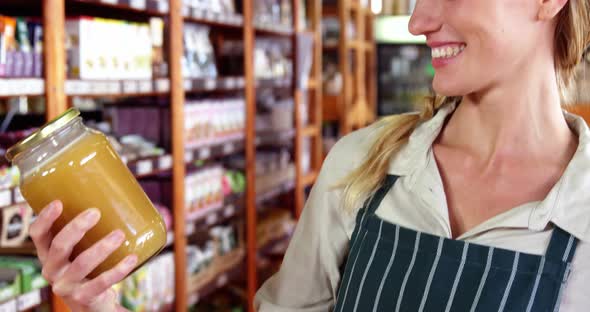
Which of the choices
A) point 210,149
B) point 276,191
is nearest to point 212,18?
point 210,149

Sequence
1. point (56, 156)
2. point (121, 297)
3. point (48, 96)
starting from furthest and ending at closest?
point (121, 297)
point (48, 96)
point (56, 156)

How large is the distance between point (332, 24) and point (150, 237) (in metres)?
6.32

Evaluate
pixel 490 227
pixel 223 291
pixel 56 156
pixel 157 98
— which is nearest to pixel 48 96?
pixel 157 98

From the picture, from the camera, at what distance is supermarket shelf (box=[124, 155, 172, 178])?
3109mm

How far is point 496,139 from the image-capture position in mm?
1469

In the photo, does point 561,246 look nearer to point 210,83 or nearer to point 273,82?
point 210,83

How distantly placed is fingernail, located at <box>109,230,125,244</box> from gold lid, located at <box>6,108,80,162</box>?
0.20 metres

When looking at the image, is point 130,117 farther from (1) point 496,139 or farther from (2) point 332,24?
(2) point 332,24

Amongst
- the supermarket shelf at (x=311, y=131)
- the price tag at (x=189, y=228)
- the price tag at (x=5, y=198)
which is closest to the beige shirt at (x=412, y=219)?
the price tag at (x=5, y=198)

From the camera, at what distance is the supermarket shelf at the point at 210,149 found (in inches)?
144

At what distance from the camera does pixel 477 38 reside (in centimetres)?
134

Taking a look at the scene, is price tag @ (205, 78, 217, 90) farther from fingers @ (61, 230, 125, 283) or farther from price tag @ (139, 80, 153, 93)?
→ fingers @ (61, 230, 125, 283)

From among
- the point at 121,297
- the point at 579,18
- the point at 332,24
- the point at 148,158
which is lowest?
the point at 121,297

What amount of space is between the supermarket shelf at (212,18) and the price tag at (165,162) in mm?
712
